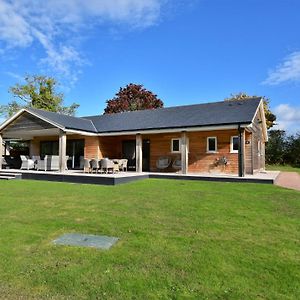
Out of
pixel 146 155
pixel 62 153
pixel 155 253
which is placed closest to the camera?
pixel 155 253

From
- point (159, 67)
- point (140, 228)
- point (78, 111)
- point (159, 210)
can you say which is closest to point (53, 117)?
point (159, 67)

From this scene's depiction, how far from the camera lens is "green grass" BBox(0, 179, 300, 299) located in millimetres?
3117

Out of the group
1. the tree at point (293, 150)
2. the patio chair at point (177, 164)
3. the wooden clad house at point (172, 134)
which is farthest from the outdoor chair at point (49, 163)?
the tree at point (293, 150)

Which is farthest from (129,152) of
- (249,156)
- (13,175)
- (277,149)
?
(277,149)

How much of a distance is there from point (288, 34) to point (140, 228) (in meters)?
16.1

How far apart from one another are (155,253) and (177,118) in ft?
49.0

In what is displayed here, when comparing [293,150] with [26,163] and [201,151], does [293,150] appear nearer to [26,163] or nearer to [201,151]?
[201,151]

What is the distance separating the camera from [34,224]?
18.8 ft

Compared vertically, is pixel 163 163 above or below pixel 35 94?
below

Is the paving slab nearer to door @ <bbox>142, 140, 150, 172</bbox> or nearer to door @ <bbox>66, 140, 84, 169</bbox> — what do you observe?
door @ <bbox>142, 140, 150, 172</bbox>

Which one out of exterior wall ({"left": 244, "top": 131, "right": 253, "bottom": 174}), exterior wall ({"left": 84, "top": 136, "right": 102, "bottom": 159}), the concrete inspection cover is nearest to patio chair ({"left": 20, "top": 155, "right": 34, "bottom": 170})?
exterior wall ({"left": 84, "top": 136, "right": 102, "bottom": 159})

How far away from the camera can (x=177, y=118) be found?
731 inches

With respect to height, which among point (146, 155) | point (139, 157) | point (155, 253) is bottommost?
point (155, 253)

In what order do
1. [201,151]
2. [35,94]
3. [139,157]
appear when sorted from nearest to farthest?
[139,157] < [201,151] < [35,94]
